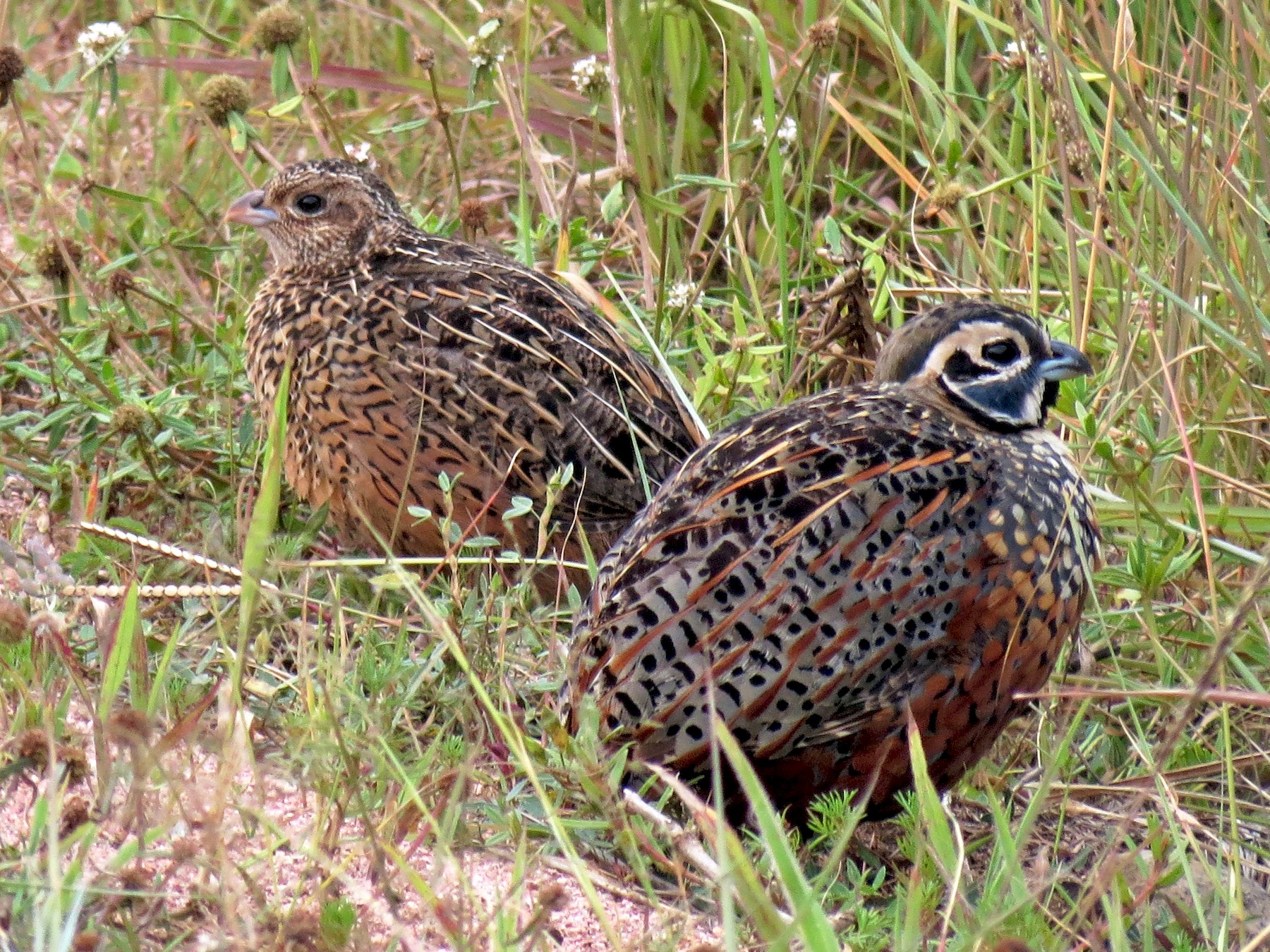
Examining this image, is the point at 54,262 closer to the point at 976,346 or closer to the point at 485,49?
the point at 485,49

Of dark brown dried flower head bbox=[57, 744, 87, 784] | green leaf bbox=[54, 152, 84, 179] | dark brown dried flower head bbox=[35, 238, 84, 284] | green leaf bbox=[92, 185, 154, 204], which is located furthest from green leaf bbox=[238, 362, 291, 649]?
green leaf bbox=[54, 152, 84, 179]

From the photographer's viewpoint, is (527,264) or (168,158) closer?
(527,264)

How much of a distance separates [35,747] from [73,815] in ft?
0.45

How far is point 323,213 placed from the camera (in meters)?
4.80

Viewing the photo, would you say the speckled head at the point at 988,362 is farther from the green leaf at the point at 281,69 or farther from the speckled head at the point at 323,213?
the green leaf at the point at 281,69

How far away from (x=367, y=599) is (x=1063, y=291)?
183 cm

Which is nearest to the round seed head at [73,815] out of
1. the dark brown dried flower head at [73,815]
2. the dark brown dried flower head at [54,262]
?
the dark brown dried flower head at [73,815]

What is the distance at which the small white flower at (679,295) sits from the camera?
4768 millimetres

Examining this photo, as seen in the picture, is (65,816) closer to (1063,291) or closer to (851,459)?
(851,459)

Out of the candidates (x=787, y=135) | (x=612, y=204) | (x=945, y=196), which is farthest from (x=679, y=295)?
(x=945, y=196)

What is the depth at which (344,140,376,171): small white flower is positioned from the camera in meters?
5.33

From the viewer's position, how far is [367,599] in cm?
405

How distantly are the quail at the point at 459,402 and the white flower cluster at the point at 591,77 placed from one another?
64 centimetres

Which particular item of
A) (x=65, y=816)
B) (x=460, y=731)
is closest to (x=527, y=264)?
(x=460, y=731)
